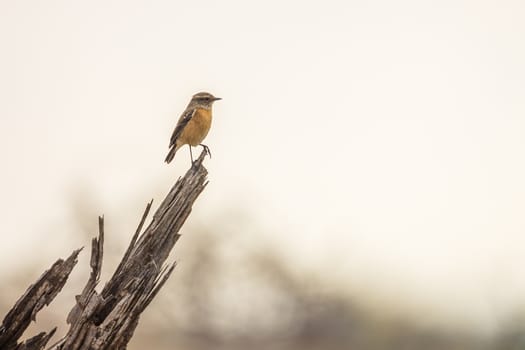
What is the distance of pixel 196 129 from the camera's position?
1205cm

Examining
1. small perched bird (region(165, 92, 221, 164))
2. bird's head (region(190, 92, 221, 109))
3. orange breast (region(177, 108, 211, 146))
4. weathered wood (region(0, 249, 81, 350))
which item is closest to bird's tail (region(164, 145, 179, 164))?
small perched bird (region(165, 92, 221, 164))

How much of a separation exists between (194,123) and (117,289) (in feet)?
15.0

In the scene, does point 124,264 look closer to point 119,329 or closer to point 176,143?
point 119,329

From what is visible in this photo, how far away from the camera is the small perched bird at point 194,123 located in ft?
39.5

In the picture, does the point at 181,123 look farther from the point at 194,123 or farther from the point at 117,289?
the point at 117,289

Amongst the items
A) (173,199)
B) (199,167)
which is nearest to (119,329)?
(173,199)

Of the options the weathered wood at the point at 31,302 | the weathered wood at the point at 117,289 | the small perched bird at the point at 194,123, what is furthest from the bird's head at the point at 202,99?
the weathered wood at the point at 31,302

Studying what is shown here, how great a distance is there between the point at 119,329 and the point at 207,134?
5.21 m

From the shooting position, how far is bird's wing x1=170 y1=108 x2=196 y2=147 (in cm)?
1206

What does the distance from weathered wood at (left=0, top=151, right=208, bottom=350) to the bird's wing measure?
3.64 meters

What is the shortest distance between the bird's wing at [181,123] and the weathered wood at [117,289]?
12.0 feet

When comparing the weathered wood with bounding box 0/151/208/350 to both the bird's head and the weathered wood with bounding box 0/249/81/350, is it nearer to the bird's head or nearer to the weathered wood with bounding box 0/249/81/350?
the weathered wood with bounding box 0/249/81/350

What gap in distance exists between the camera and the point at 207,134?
40.0 ft

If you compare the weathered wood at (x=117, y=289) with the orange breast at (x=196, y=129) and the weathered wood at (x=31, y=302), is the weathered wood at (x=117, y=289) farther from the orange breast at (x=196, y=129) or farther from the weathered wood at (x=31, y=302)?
the orange breast at (x=196, y=129)
